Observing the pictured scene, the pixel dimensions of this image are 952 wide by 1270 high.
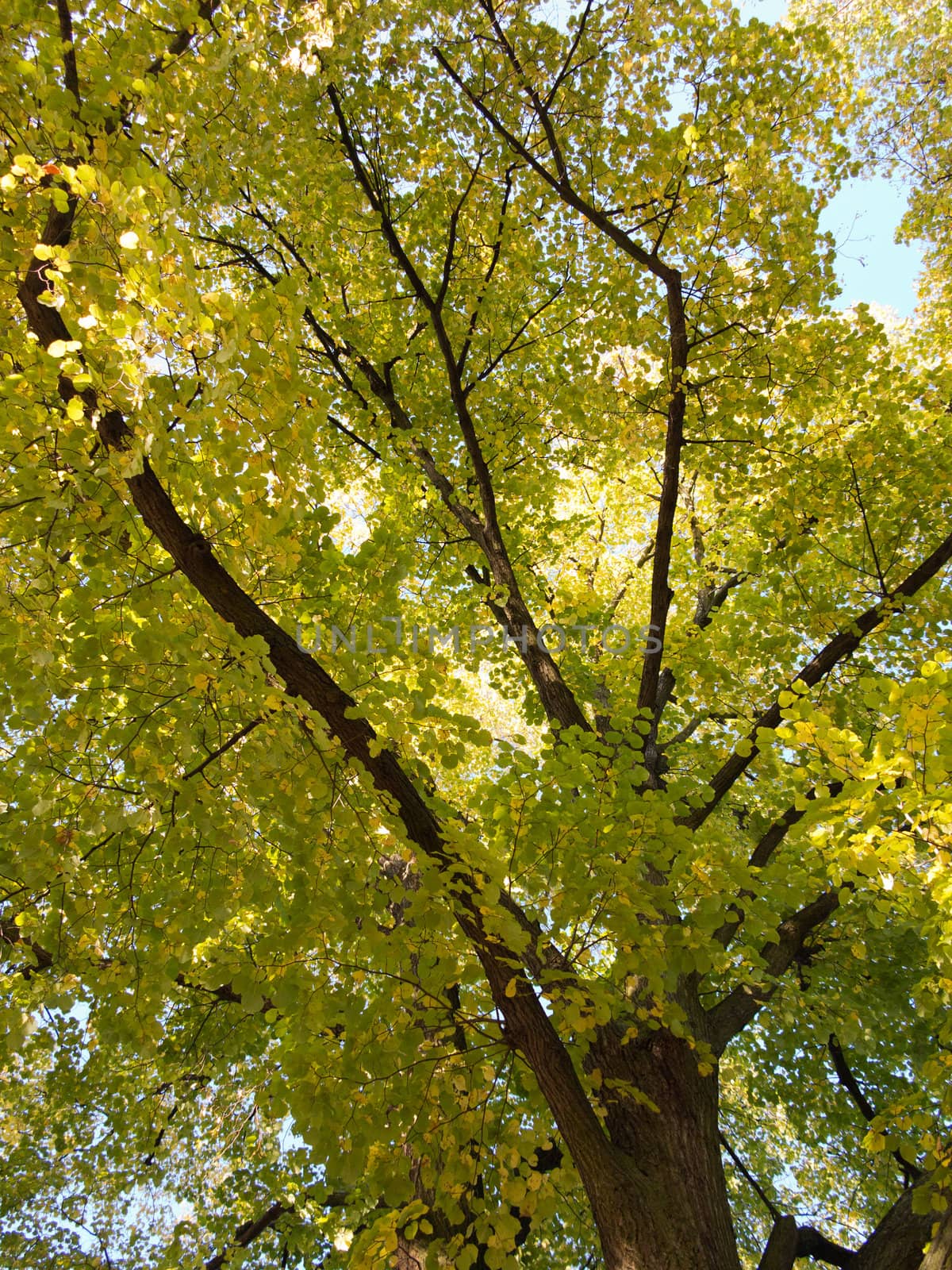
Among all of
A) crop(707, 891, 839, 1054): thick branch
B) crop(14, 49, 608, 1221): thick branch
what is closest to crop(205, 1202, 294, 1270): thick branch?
crop(707, 891, 839, 1054): thick branch

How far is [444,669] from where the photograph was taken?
10.0 feet

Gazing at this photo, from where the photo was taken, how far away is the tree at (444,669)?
8.47ft

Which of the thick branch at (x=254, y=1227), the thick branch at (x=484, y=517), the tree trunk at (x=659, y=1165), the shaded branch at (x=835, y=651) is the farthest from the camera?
the thick branch at (x=254, y=1227)

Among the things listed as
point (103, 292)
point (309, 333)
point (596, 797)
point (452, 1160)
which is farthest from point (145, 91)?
point (309, 333)

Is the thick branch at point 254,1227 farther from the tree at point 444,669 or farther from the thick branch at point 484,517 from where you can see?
the thick branch at point 484,517

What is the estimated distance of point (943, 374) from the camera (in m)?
6.25

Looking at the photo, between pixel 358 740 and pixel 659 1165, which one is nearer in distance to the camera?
pixel 358 740

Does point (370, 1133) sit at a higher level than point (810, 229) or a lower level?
lower

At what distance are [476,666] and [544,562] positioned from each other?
7.84ft

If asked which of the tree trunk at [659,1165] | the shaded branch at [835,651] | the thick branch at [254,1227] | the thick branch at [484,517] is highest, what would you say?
the thick branch at [484,517]

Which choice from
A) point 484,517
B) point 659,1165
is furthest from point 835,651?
point 659,1165

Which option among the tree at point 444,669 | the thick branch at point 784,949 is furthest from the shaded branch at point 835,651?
the thick branch at point 784,949

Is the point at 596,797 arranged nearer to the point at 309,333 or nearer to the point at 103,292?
the point at 103,292

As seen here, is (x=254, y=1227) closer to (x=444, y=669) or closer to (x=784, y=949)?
(x=784, y=949)
